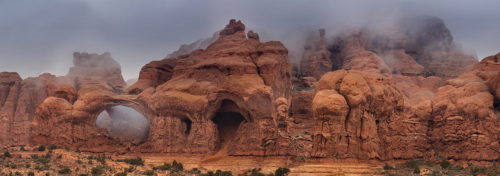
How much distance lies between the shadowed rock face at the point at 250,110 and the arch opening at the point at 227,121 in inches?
4.0

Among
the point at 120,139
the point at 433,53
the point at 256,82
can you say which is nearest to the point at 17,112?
the point at 120,139

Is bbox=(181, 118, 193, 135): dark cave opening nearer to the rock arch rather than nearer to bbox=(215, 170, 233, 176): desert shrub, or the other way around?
the rock arch

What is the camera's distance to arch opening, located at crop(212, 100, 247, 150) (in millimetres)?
50300

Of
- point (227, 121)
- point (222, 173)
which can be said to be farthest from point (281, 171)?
point (227, 121)

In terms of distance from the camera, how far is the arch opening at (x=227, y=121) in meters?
50.3

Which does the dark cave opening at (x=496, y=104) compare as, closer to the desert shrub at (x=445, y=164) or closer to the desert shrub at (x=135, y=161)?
the desert shrub at (x=445, y=164)

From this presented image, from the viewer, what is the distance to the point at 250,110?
4753 cm

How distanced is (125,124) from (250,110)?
17.2 meters

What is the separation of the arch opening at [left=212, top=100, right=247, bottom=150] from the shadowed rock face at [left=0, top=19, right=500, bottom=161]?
0.10 m

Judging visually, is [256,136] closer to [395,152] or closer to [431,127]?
[395,152]

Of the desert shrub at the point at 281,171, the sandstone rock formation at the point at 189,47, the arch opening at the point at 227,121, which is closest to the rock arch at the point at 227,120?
the arch opening at the point at 227,121

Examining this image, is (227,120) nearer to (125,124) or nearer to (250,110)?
(250,110)

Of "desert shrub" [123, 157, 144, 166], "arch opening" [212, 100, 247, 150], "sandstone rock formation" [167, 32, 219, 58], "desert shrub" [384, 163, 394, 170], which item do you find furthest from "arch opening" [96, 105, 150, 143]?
"sandstone rock formation" [167, 32, 219, 58]

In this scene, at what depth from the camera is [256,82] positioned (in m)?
48.0
